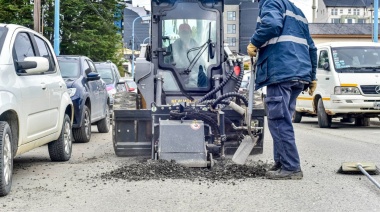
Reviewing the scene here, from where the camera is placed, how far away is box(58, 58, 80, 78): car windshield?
44.9ft

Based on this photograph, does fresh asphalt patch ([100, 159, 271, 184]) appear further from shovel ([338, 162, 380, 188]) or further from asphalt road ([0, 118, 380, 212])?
shovel ([338, 162, 380, 188])

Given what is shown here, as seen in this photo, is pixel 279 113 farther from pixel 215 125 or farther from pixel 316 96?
pixel 316 96

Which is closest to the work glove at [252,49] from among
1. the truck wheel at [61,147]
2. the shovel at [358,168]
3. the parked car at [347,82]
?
the shovel at [358,168]

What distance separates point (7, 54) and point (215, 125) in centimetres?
291

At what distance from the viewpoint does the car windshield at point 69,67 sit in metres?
13.7

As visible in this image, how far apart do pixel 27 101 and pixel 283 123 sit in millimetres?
2829

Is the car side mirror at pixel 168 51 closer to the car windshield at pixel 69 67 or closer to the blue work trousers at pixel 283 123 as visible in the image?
the car windshield at pixel 69 67

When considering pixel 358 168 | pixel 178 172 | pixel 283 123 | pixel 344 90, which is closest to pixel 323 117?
pixel 344 90

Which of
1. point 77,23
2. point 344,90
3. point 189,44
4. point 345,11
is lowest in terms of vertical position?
point 344,90

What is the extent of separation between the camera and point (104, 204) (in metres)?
6.30

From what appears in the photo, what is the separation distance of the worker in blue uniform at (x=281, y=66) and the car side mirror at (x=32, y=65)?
7.75 feet

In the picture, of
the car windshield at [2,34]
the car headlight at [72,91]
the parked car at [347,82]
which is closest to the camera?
the car windshield at [2,34]

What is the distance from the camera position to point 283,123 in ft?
25.2

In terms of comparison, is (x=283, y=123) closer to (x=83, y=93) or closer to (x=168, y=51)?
(x=168, y=51)
